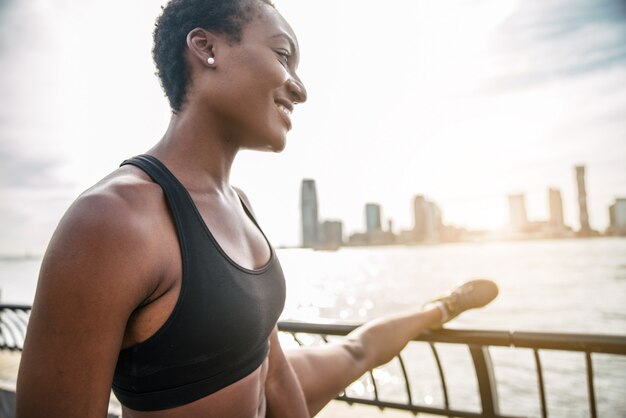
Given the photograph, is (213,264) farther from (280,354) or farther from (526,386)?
(526,386)

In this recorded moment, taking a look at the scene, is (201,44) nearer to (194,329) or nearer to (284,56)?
(284,56)

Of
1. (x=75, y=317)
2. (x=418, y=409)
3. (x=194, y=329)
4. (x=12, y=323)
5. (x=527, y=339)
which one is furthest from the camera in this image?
(x=12, y=323)

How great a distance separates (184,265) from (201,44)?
93 cm

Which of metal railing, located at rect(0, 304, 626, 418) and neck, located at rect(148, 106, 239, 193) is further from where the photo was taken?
metal railing, located at rect(0, 304, 626, 418)

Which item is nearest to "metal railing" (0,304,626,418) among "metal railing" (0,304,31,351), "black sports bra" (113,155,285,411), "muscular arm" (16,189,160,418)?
"black sports bra" (113,155,285,411)

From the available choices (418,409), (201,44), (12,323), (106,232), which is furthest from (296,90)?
(12,323)

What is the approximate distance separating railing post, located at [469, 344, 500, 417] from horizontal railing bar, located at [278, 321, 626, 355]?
216 millimetres

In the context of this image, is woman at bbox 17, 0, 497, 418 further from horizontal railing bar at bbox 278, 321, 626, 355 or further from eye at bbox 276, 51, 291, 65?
horizontal railing bar at bbox 278, 321, 626, 355

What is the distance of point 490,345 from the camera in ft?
8.58

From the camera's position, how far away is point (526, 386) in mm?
16172

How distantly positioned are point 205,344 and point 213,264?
252 millimetres

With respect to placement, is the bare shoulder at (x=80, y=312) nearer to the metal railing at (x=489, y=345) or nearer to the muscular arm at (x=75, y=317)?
the muscular arm at (x=75, y=317)

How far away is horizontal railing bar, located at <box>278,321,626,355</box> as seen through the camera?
222cm

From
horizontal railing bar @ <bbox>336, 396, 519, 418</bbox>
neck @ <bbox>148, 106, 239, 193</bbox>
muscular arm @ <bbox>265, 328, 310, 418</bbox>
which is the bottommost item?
horizontal railing bar @ <bbox>336, 396, 519, 418</bbox>
